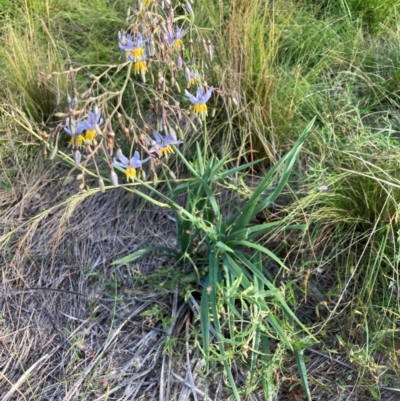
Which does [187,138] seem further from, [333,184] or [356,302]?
[356,302]

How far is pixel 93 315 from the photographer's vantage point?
5.65 ft

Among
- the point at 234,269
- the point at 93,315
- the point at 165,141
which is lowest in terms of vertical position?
the point at 93,315

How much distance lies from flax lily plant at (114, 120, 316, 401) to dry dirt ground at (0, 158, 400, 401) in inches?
3.9

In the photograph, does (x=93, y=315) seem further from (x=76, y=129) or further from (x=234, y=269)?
(x=76, y=129)

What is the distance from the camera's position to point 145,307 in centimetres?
171

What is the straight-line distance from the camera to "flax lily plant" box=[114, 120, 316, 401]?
1475 mm

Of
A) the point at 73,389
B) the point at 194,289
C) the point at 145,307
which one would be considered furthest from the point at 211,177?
the point at 73,389

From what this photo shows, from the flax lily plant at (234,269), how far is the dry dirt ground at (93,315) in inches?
3.9

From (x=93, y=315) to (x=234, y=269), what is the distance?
0.51 metres

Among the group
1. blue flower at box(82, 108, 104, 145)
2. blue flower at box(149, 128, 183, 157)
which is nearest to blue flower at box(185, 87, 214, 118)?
blue flower at box(149, 128, 183, 157)

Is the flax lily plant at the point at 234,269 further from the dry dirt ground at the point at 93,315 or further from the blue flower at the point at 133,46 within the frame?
the blue flower at the point at 133,46

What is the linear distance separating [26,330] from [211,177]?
2.53 ft

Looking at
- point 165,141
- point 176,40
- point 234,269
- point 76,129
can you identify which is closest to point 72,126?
point 76,129

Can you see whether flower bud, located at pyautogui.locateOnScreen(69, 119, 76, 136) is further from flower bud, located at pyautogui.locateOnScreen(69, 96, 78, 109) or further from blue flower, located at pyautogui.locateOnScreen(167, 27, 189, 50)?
blue flower, located at pyautogui.locateOnScreen(167, 27, 189, 50)
